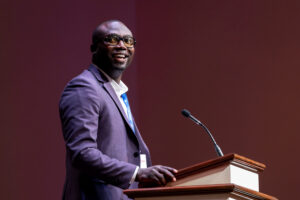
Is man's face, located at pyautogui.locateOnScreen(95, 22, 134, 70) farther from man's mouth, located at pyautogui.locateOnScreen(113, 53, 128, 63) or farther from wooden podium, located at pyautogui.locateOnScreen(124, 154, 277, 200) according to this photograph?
wooden podium, located at pyautogui.locateOnScreen(124, 154, 277, 200)

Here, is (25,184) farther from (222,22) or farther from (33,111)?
(222,22)

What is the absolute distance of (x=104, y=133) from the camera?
226cm

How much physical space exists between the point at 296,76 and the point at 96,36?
2238 mm

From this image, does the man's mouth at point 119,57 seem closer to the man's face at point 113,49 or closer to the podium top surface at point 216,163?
the man's face at point 113,49

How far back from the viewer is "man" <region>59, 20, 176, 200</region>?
81.0 inches

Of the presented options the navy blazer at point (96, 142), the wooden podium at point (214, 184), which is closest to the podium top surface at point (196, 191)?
the wooden podium at point (214, 184)

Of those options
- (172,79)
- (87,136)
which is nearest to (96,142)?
(87,136)

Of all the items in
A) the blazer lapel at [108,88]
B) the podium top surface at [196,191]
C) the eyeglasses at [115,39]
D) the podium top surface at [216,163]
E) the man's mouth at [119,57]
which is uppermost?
the eyeglasses at [115,39]

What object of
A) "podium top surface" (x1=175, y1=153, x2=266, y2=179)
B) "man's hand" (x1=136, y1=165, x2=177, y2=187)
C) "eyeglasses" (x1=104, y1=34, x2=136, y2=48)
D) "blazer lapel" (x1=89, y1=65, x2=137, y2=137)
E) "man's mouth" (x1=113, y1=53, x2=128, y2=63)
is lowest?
"man's hand" (x1=136, y1=165, x2=177, y2=187)

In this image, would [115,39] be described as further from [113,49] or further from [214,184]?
[214,184]

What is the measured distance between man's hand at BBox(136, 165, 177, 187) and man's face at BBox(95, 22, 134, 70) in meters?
0.67

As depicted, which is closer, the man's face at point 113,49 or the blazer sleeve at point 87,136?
the blazer sleeve at point 87,136

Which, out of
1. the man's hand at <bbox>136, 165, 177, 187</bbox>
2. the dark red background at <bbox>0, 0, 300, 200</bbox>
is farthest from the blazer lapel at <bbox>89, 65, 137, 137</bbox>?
the dark red background at <bbox>0, 0, 300, 200</bbox>

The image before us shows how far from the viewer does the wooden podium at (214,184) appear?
174 centimetres
